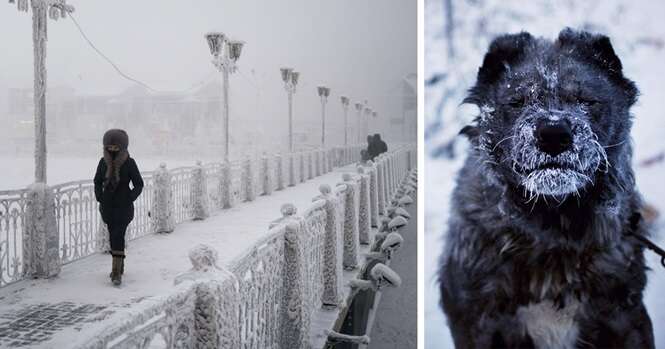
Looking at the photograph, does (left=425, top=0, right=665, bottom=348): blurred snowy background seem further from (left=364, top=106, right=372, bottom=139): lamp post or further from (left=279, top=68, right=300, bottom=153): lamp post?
(left=279, top=68, right=300, bottom=153): lamp post

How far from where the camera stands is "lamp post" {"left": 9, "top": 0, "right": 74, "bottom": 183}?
171 cm

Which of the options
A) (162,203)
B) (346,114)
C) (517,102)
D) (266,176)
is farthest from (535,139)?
(162,203)

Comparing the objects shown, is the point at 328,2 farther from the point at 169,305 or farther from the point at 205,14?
the point at 169,305

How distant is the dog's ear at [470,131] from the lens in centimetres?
257

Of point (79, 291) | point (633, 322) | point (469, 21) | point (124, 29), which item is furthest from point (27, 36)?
point (633, 322)

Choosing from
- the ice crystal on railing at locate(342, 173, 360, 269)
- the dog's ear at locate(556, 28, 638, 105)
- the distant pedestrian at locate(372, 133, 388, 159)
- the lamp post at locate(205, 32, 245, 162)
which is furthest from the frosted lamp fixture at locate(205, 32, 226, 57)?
the dog's ear at locate(556, 28, 638, 105)

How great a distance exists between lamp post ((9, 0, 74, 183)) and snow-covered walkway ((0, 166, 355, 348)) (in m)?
0.30

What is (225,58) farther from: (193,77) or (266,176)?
(266,176)

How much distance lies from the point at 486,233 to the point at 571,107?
0.61 metres

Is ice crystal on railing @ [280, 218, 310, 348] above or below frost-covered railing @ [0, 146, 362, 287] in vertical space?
below

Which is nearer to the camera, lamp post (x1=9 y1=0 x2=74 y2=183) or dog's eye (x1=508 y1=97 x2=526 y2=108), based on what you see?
lamp post (x1=9 y1=0 x2=74 y2=183)

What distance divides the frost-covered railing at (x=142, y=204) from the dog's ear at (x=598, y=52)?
119 cm

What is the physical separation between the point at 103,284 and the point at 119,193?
0.27 m

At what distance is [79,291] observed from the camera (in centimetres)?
175
